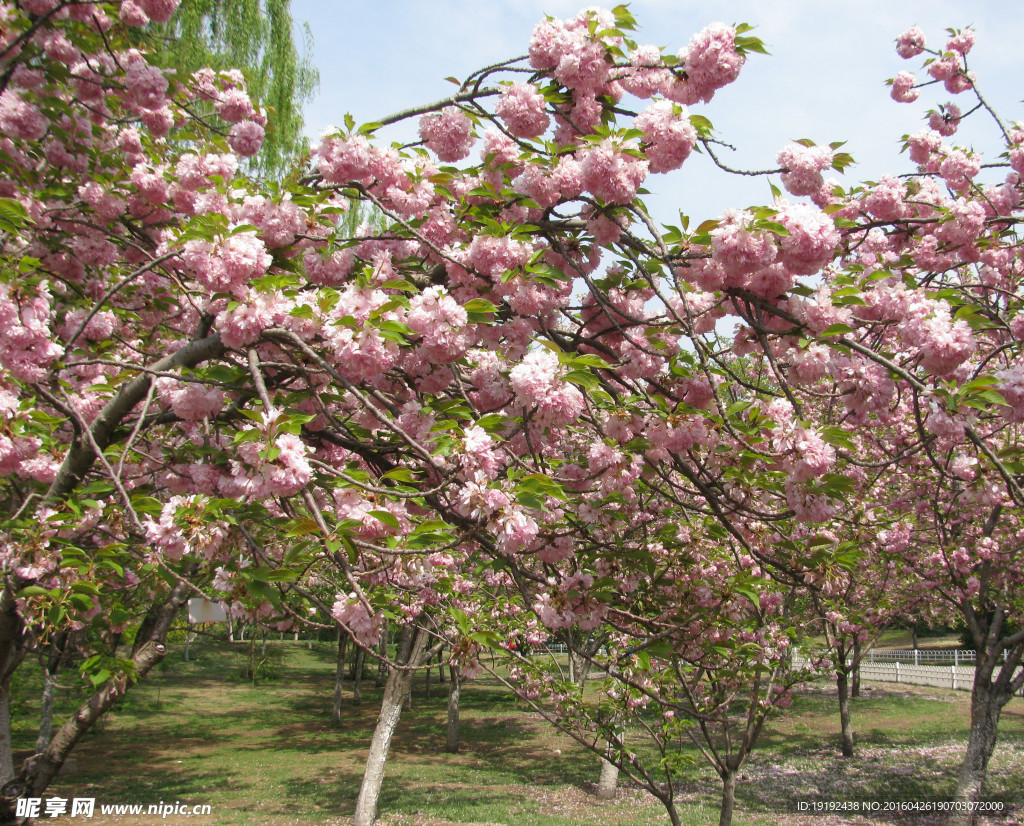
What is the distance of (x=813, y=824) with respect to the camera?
32.2 feet

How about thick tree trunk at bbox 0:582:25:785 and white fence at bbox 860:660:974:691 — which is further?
white fence at bbox 860:660:974:691

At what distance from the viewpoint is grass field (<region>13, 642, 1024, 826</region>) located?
1064cm

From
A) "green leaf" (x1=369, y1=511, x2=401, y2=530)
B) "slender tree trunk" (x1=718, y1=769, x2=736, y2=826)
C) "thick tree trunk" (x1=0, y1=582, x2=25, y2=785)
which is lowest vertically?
"slender tree trunk" (x1=718, y1=769, x2=736, y2=826)

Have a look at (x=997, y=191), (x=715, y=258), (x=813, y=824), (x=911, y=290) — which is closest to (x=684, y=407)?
(x=715, y=258)

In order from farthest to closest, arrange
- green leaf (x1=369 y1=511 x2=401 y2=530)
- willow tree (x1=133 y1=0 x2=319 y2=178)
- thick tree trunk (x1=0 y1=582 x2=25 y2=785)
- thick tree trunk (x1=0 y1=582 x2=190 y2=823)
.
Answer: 1. willow tree (x1=133 y1=0 x2=319 y2=178)
2. thick tree trunk (x1=0 y1=582 x2=190 y2=823)
3. thick tree trunk (x1=0 y1=582 x2=25 y2=785)
4. green leaf (x1=369 y1=511 x2=401 y2=530)

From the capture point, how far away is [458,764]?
575 inches

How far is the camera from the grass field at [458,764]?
1064 cm

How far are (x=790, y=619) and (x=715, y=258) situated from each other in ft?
19.5

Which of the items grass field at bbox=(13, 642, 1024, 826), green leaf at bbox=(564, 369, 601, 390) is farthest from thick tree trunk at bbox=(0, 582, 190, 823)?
green leaf at bbox=(564, 369, 601, 390)

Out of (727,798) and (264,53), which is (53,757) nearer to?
(727,798)

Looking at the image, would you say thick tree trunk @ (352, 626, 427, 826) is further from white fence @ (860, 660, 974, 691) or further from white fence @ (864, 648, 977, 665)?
white fence @ (864, 648, 977, 665)

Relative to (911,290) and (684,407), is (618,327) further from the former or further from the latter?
(911,290)

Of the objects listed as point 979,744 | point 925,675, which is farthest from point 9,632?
point 925,675

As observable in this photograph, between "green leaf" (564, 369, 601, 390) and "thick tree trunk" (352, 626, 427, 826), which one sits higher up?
"green leaf" (564, 369, 601, 390)
